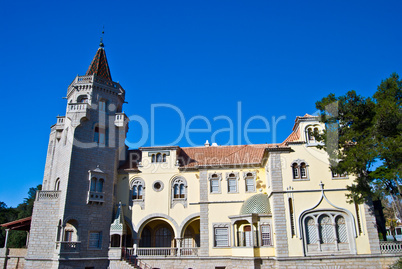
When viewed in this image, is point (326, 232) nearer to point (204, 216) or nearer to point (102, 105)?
point (204, 216)

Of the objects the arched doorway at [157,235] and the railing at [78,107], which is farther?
the arched doorway at [157,235]

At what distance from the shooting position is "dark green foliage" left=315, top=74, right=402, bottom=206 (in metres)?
19.9

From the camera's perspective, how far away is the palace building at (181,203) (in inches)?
910

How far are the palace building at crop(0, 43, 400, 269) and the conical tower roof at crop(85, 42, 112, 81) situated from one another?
139mm

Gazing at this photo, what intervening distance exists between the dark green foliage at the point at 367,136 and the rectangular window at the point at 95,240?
18.9 m

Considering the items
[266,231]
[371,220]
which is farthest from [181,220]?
[371,220]

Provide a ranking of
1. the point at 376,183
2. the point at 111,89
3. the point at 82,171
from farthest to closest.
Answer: the point at 111,89
the point at 82,171
the point at 376,183

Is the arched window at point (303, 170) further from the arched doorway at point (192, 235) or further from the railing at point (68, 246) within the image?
the railing at point (68, 246)

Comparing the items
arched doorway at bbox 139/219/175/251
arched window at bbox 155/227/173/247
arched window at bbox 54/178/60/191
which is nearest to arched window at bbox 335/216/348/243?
arched doorway at bbox 139/219/175/251

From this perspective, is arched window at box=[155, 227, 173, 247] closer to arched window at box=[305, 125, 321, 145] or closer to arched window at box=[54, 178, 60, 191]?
arched window at box=[54, 178, 60, 191]

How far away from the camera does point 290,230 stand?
23.1m

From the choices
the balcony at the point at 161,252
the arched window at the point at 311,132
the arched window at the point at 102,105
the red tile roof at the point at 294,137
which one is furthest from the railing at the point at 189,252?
the arched window at the point at 102,105

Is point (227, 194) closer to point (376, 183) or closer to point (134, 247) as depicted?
point (134, 247)

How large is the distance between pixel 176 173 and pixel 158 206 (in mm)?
3341
